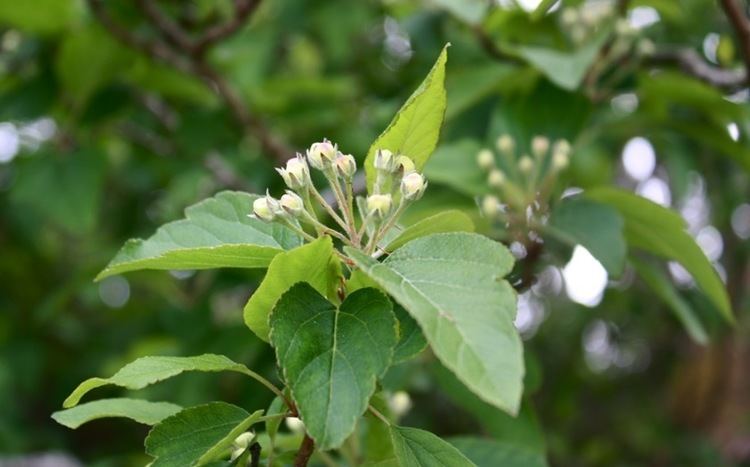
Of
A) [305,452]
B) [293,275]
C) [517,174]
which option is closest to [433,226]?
[293,275]

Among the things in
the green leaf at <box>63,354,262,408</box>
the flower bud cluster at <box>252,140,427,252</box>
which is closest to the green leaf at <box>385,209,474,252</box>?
the flower bud cluster at <box>252,140,427,252</box>

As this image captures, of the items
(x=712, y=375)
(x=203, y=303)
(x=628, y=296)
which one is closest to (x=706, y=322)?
(x=628, y=296)

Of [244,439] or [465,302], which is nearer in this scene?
[465,302]

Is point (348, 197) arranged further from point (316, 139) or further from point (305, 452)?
point (316, 139)

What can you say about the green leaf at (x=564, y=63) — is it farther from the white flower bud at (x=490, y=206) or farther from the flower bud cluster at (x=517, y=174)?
the white flower bud at (x=490, y=206)

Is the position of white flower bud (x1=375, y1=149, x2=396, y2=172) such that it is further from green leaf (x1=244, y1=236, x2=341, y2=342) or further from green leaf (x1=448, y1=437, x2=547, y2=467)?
green leaf (x1=448, y1=437, x2=547, y2=467)
